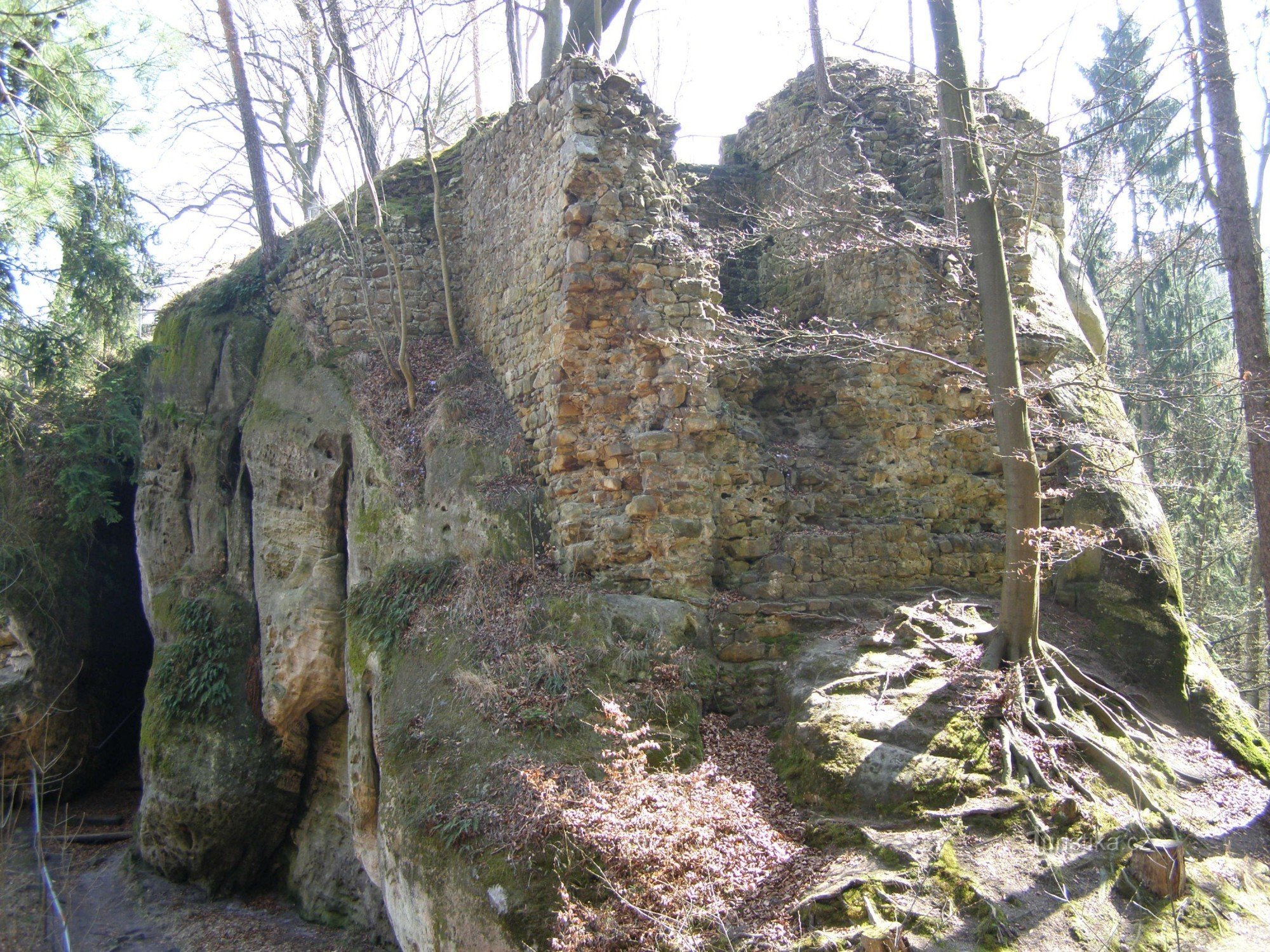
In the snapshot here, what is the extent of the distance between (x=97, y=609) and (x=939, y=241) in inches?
514

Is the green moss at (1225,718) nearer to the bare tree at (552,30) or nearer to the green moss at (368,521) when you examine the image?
the green moss at (368,521)

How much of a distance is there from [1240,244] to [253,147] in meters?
13.0

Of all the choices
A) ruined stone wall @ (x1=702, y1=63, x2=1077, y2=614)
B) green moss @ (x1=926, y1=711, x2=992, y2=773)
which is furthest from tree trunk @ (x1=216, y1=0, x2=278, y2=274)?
green moss @ (x1=926, y1=711, x2=992, y2=773)

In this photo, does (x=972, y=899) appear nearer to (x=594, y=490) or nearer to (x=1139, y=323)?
(x=594, y=490)

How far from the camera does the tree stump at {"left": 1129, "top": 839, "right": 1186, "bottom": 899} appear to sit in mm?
4930

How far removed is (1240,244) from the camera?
8.47 metres

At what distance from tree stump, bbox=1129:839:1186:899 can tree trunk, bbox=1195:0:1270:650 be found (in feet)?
14.4

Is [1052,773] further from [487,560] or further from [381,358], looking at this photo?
[381,358]

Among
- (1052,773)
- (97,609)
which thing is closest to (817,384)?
(1052,773)

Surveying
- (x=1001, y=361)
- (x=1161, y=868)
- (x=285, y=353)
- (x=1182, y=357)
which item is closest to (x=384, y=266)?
(x=285, y=353)

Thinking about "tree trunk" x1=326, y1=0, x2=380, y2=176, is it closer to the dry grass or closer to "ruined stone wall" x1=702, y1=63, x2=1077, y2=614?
"ruined stone wall" x1=702, y1=63, x2=1077, y2=614

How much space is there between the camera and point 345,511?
10188 mm

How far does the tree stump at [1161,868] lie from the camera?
16.2 feet

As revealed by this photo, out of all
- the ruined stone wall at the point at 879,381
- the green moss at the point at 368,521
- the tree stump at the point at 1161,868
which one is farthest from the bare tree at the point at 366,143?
the tree stump at the point at 1161,868
